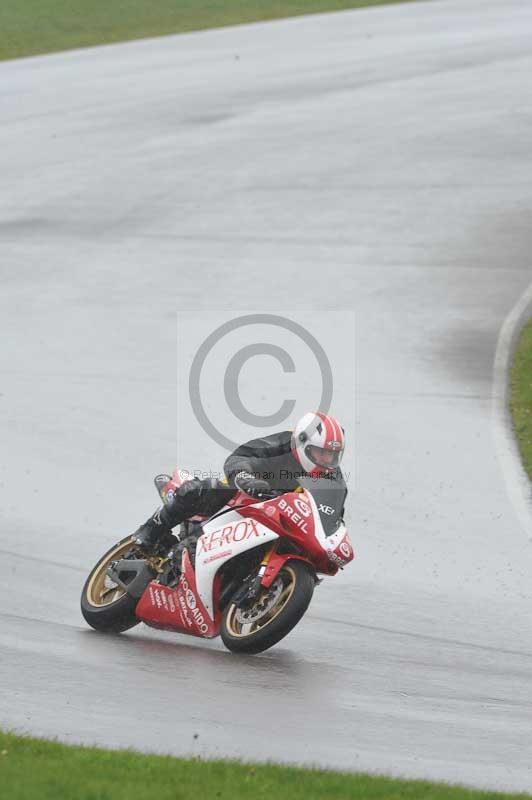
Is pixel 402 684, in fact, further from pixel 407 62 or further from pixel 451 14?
pixel 451 14

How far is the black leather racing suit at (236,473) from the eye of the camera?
32.5ft

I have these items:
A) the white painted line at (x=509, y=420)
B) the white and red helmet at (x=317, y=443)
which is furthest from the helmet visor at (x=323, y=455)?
the white painted line at (x=509, y=420)

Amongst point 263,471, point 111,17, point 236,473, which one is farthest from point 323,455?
point 111,17

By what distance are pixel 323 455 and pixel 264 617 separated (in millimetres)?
1202

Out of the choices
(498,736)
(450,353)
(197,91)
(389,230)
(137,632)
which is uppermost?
(498,736)

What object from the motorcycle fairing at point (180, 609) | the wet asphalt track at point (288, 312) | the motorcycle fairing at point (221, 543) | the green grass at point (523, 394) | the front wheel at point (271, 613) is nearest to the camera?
the wet asphalt track at point (288, 312)

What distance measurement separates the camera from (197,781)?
6.89 m

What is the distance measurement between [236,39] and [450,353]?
2157cm

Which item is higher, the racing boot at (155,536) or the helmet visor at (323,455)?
the helmet visor at (323,455)

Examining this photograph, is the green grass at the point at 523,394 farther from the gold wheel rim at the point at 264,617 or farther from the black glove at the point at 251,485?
the gold wheel rim at the point at 264,617

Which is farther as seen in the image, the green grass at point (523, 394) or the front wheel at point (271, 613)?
the green grass at point (523, 394)

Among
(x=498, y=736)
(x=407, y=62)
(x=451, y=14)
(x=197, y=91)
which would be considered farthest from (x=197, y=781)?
(x=451, y=14)

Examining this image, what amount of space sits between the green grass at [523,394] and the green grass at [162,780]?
865cm

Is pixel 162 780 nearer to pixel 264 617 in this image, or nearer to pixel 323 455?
pixel 264 617
